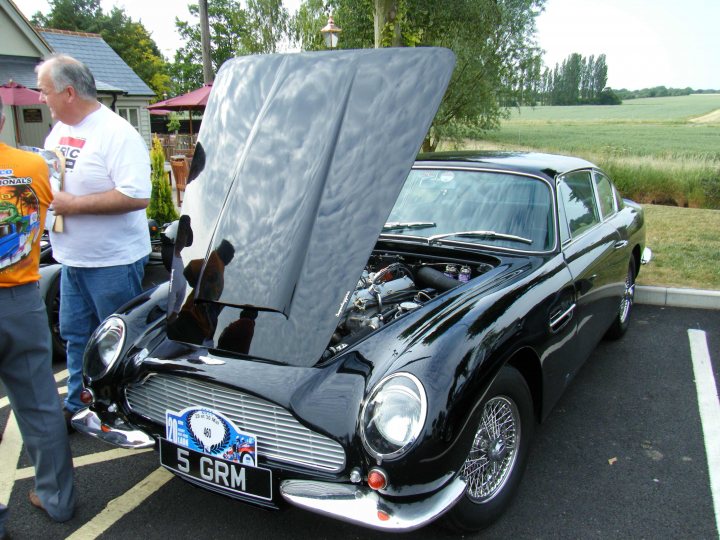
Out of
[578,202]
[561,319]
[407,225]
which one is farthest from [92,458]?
[578,202]

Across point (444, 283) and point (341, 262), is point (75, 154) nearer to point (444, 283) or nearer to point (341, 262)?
point (341, 262)

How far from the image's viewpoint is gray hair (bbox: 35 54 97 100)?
2.94 metres

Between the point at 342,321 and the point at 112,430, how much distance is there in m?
1.13

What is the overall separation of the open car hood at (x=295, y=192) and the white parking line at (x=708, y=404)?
6.76ft

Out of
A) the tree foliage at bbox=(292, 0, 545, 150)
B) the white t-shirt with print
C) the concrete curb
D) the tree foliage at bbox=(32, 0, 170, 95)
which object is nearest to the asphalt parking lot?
the white t-shirt with print

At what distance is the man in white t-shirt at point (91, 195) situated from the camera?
3016 millimetres

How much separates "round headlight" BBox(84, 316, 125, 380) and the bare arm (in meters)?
0.60

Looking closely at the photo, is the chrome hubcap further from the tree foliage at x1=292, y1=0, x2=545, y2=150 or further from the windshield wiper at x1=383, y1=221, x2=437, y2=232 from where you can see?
the tree foliage at x1=292, y1=0, x2=545, y2=150

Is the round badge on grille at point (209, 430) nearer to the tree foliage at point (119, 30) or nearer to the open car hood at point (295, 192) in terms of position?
the open car hood at point (295, 192)

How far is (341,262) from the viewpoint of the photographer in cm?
260

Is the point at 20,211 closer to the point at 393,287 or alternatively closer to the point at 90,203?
the point at 90,203

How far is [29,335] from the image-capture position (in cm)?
244

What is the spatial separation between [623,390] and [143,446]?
3.05m

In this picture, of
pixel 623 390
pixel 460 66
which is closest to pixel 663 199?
pixel 460 66
